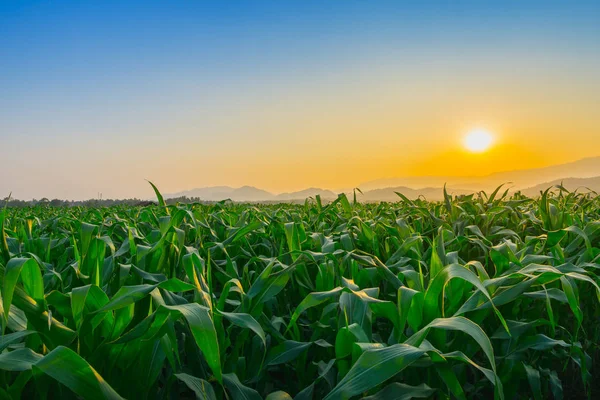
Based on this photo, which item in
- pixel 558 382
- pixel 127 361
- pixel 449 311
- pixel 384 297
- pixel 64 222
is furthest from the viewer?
pixel 64 222

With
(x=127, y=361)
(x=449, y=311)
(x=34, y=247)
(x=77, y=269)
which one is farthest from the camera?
(x=34, y=247)

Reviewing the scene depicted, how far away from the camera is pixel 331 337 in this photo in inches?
55.1

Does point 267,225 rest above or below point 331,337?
above

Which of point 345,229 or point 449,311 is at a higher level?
point 345,229

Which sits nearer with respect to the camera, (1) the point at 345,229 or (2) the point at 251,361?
(2) the point at 251,361

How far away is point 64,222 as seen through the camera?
3898mm

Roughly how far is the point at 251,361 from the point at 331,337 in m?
0.28


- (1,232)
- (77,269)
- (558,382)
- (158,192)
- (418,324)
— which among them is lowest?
(558,382)

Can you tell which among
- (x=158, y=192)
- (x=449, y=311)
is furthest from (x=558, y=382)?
(x=158, y=192)

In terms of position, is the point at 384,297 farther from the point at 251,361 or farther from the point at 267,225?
the point at 267,225

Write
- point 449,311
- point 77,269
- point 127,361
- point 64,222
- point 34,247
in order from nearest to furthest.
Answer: point 127,361 < point 449,311 < point 77,269 < point 34,247 < point 64,222

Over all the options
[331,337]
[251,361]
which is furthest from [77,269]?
[331,337]

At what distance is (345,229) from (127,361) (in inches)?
75.0

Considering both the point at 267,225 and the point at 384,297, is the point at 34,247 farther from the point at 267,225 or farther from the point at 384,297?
the point at 384,297
